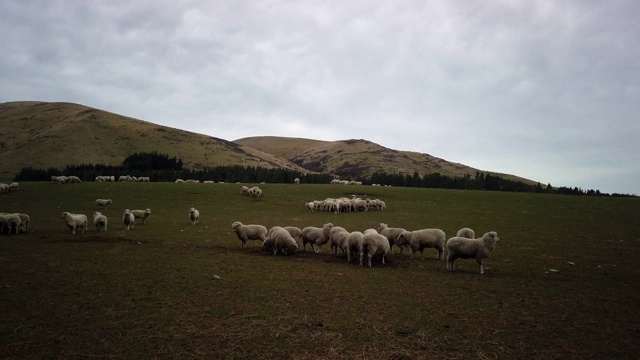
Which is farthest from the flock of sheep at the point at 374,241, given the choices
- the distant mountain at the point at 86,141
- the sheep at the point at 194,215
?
the distant mountain at the point at 86,141

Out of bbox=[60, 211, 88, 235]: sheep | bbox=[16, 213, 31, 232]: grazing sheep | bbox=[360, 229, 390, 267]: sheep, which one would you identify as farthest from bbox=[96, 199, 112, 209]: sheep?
bbox=[360, 229, 390, 267]: sheep

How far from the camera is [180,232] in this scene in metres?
24.0

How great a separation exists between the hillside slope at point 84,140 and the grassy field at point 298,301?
104m

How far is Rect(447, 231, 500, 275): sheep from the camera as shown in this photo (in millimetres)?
14234

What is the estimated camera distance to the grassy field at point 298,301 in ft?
24.4

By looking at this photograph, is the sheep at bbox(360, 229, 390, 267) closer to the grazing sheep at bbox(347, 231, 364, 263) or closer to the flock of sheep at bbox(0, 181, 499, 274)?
the flock of sheep at bbox(0, 181, 499, 274)

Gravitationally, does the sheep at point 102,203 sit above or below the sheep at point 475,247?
below

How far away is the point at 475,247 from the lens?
14.3m

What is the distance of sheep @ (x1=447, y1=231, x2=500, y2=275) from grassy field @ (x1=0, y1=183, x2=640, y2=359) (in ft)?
2.33

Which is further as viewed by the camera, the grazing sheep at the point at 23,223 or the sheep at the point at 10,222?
the grazing sheep at the point at 23,223

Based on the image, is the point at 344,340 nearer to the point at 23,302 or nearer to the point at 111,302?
the point at 111,302

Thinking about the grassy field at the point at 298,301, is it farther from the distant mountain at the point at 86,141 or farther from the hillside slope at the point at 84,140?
the hillside slope at the point at 84,140

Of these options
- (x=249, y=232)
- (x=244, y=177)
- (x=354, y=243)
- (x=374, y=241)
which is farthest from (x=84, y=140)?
(x=374, y=241)

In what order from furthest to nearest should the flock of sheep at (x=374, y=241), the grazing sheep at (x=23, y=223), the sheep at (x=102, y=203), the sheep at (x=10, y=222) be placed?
the sheep at (x=102, y=203)
the grazing sheep at (x=23, y=223)
the sheep at (x=10, y=222)
the flock of sheep at (x=374, y=241)
